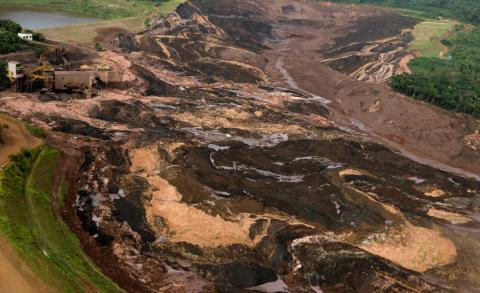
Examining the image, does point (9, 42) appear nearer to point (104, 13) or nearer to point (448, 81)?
point (104, 13)

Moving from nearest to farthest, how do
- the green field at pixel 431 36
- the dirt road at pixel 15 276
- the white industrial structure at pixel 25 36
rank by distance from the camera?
the dirt road at pixel 15 276 < the white industrial structure at pixel 25 36 < the green field at pixel 431 36

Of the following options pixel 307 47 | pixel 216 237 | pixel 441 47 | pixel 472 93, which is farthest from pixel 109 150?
pixel 441 47

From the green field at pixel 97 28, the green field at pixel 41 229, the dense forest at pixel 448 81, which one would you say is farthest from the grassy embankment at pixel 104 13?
the dense forest at pixel 448 81

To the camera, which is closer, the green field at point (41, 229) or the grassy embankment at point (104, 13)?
the green field at point (41, 229)

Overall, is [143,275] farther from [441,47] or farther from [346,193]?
[441,47]

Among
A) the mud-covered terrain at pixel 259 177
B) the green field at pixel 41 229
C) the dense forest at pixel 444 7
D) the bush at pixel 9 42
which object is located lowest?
the mud-covered terrain at pixel 259 177

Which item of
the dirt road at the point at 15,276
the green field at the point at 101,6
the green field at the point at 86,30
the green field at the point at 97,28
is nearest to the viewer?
the dirt road at the point at 15,276

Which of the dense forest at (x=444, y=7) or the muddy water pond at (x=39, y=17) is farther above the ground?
the dense forest at (x=444, y=7)

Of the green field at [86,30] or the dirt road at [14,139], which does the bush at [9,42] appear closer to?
the green field at [86,30]
